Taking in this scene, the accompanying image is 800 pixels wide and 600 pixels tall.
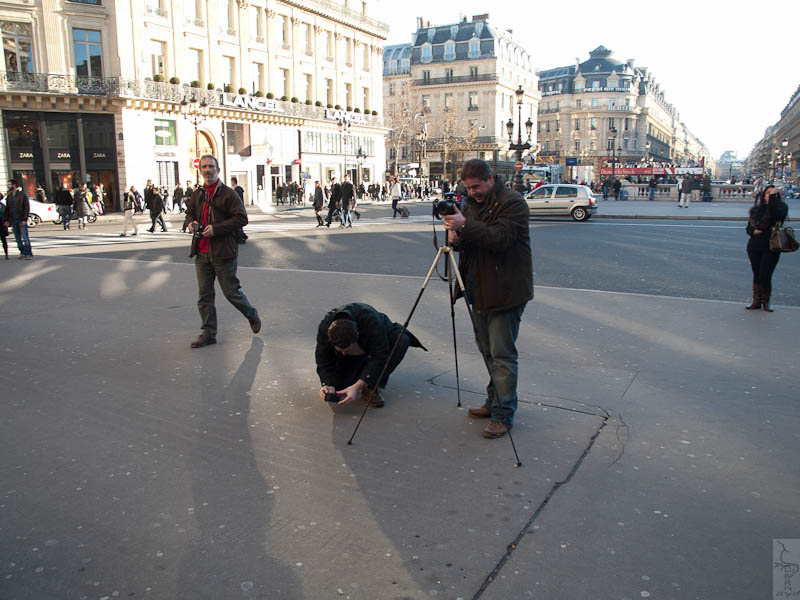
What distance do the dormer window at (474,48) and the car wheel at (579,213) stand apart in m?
67.0

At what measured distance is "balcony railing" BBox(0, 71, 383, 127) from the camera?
110 ft

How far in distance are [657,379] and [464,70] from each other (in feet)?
293

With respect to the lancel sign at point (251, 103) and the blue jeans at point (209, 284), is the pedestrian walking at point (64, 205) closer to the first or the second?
the lancel sign at point (251, 103)

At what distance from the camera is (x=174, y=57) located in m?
40.1

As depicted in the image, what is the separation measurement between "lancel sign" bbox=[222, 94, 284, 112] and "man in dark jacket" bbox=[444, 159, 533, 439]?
139 feet

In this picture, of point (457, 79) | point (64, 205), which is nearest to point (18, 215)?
point (64, 205)

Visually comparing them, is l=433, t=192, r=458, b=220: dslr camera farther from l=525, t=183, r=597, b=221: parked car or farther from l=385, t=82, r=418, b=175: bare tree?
l=385, t=82, r=418, b=175: bare tree

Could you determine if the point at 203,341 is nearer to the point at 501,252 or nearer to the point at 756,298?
the point at 501,252

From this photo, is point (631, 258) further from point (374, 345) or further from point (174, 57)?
point (174, 57)

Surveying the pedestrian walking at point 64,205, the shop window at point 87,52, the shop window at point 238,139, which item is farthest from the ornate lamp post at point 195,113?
the pedestrian walking at point 64,205

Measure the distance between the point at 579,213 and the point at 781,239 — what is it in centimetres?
1939

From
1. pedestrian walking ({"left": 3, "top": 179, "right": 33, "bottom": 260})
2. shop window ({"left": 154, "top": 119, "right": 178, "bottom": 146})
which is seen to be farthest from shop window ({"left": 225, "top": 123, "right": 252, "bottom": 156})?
pedestrian walking ({"left": 3, "top": 179, "right": 33, "bottom": 260})

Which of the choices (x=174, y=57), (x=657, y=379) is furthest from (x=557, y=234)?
(x=174, y=57)

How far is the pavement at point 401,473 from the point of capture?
9.38 ft
